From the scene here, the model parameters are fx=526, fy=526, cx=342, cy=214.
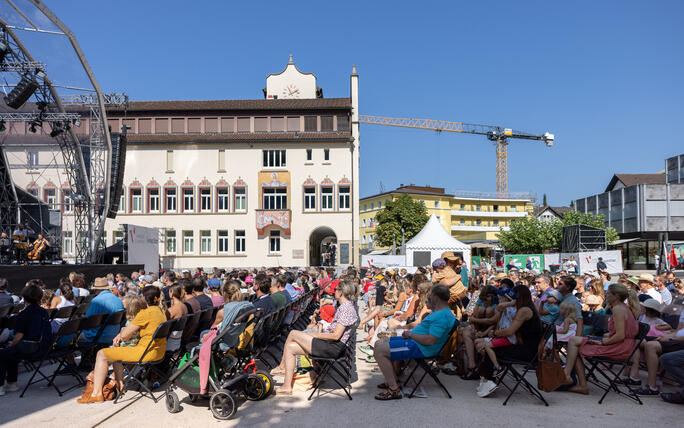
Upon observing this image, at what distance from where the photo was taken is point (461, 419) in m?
5.49

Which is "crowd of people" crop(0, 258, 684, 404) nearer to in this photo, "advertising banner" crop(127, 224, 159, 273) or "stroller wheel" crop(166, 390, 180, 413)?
"stroller wheel" crop(166, 390, 180, 413)

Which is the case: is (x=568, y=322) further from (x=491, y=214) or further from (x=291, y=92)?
(x=491, y=214)

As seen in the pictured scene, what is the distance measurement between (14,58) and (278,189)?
23142 millimetres

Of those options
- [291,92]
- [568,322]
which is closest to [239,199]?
[291,92]

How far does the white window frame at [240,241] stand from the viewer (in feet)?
135

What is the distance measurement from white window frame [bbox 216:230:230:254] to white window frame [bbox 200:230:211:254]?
0.68 meters

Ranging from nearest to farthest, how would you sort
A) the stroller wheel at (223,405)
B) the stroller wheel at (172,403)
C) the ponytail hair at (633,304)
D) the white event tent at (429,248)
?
the stroller wheel at (223,405) → the stroller wheel at (172,403) → the ponytail hair at (633,304) → the white event tent at (429,248)

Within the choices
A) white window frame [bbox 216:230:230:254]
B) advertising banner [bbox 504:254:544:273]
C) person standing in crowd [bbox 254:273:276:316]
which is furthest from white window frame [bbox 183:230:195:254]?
person standing in crowd [bbox 254:273:276:316]

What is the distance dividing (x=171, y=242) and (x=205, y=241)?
2.66 m

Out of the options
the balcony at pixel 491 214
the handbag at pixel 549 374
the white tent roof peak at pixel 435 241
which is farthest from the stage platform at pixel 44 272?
the balcony at pixel 491 214

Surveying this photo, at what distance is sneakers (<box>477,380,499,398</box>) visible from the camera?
6.34 m

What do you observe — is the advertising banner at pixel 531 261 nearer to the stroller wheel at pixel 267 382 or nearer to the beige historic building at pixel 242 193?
Result: the beige historic building at pixel 242 193

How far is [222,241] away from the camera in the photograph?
136 ft

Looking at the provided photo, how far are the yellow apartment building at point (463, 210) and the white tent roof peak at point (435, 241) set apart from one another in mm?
49048
